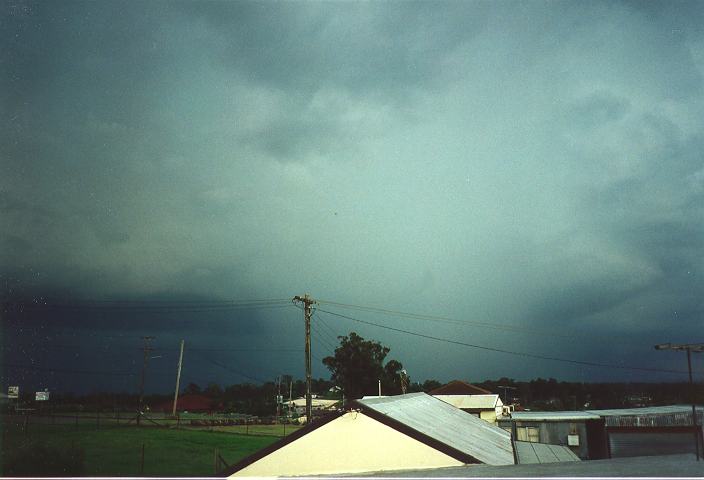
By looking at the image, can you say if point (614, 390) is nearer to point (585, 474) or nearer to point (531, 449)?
point (531, 449)

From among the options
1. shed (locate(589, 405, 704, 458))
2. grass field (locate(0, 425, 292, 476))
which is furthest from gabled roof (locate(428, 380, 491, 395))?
shed (locate(589, 405, 704, 458))

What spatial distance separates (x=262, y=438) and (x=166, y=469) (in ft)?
62.8

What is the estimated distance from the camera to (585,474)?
7.36 m

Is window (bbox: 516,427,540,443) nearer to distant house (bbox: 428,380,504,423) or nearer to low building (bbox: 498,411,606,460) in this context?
low building (bbox: 498,411,606,460)

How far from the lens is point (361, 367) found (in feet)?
230

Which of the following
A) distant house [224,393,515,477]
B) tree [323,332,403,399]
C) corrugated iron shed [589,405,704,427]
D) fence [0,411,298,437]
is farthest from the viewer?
tree [323,332,403,399]

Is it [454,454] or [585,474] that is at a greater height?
[585,474]

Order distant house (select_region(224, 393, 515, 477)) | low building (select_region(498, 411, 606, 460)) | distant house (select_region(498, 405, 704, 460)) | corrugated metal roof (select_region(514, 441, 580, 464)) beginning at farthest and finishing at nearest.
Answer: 1. low building (select_region(498, 411, 606, 460))
2. distant house (select_region(498, 405, 704, 460))
3. corrugated metal roof (select_region(514, 441, 580, 464))
4. distant house (select_region(224, 393, 515, 477))

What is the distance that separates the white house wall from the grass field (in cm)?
1326

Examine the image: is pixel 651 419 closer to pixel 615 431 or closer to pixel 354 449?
pixel 615 431

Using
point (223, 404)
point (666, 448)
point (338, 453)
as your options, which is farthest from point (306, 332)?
point (223, 404)

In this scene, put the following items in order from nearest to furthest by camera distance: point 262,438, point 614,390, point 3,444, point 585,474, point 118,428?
1. point 585,474
2. point 3,444
3. point 262,438
4. point 118,428
5. point 614,390

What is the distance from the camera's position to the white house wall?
1427 cm

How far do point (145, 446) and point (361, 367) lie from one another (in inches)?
1483
